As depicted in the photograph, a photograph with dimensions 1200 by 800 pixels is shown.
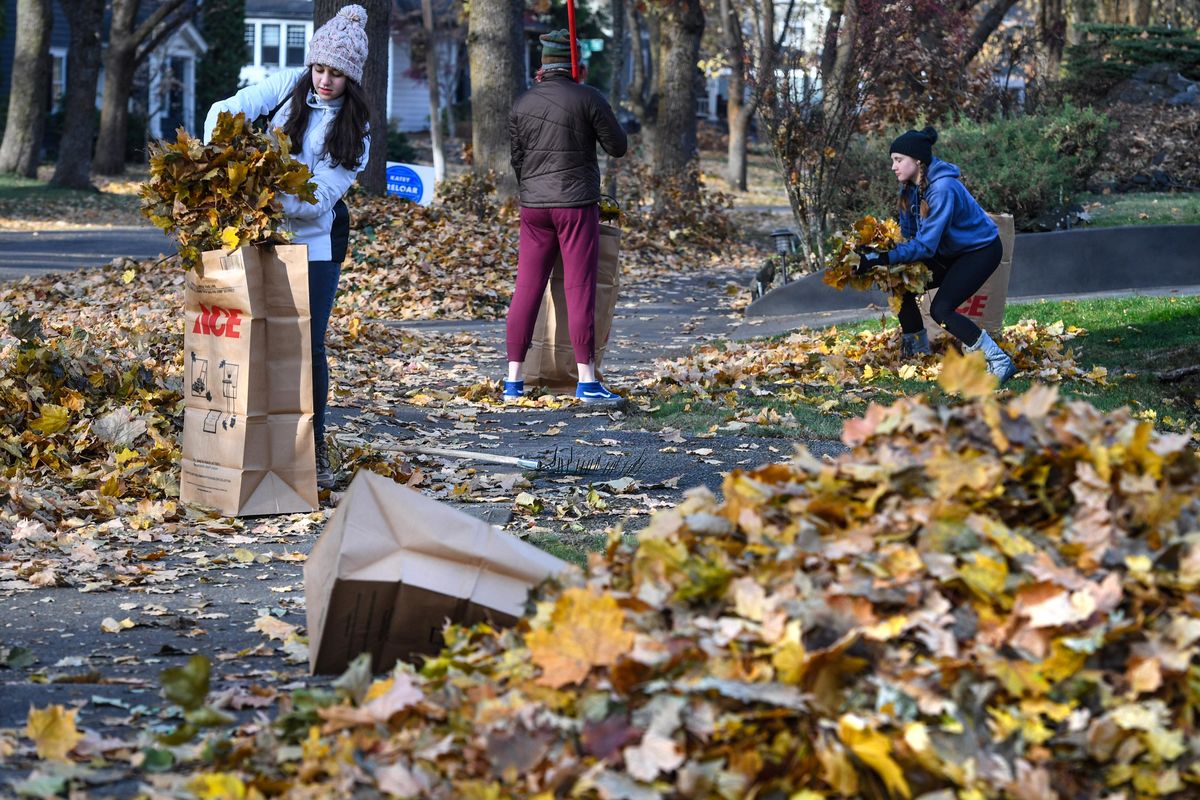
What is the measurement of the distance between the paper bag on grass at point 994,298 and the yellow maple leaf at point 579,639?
6.92 metres

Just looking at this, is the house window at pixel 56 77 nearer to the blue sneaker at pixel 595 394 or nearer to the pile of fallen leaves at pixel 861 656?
the blue sneaker at pixel 595 394

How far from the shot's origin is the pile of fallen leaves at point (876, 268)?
888 centimetres

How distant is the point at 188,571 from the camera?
527cm

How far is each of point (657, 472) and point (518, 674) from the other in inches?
145

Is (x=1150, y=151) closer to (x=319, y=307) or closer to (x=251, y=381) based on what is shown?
(x=319, y=307)

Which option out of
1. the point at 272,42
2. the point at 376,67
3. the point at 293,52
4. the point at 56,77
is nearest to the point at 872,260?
the point at 376,67

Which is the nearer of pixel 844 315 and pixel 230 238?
pixel 230 238

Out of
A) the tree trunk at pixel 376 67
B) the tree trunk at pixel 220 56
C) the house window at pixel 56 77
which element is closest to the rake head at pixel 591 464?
the tree trunk at pixel 376 67

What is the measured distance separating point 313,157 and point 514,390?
2985mm

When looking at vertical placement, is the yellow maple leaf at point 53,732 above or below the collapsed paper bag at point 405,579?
below

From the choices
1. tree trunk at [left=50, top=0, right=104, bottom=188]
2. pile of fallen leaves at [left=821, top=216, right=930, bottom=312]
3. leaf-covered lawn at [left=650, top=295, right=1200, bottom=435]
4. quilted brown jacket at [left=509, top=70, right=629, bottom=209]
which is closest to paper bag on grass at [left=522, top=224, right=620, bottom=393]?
quilted brown jacket at [left=509, top=70, right=629, bottom=209]

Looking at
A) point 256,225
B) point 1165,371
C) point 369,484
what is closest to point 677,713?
point 369,484

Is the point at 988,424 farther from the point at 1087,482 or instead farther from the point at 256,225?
the point at 256,225

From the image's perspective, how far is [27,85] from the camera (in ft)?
96.9
